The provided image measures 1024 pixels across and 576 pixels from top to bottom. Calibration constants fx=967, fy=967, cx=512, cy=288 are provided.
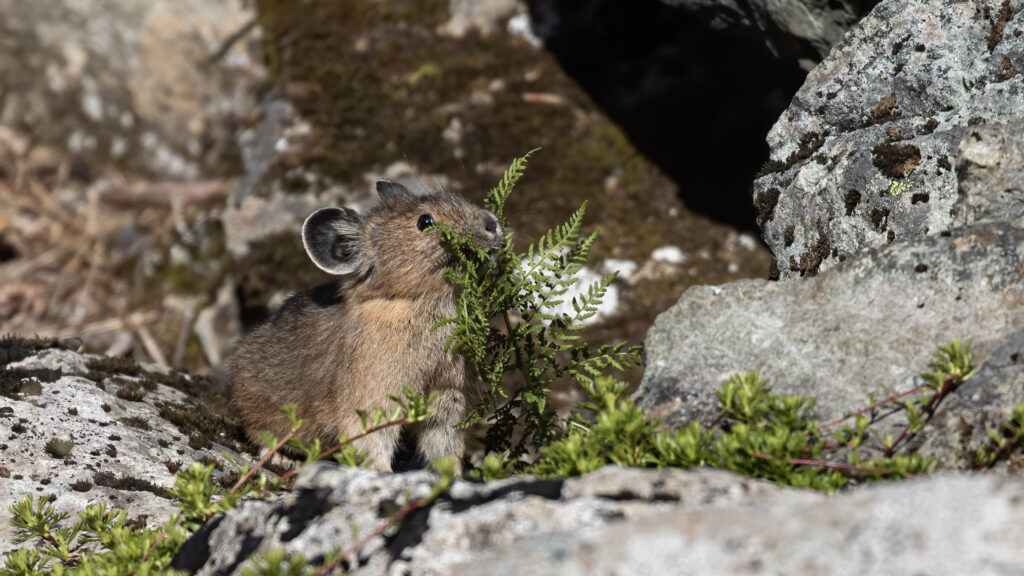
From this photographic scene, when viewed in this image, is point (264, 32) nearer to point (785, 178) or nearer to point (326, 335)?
point (326, 335)

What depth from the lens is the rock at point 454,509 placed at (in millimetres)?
3619

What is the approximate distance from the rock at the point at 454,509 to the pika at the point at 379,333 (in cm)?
250

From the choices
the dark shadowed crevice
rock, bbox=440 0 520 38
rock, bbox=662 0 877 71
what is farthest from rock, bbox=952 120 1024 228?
rock, bbox=440 0 520 38

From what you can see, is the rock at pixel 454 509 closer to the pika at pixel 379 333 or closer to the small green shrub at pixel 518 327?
the small green shrub at pixel 518 327

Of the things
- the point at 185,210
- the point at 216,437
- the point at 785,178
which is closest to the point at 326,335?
the point at 216,437

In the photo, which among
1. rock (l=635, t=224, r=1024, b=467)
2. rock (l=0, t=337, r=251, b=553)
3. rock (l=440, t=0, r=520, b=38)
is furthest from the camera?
rock (l=440, t=0, r=520, b=38)

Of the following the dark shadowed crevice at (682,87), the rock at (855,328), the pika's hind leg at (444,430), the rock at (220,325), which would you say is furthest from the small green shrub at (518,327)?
the rock at (220,325)

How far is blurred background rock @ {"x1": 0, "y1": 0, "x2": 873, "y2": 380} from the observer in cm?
1059

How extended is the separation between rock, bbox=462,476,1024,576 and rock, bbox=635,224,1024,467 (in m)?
1.37

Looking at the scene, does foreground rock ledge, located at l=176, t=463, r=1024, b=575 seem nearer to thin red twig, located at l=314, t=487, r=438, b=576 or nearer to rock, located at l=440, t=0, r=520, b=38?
thin red twig, located at l=314, t=487, r=438, b=576

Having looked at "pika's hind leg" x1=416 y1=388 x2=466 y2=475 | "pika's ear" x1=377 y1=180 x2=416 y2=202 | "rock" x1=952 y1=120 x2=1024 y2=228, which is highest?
"pika's ear" x1=377 y1=180 x2=416 y2=202

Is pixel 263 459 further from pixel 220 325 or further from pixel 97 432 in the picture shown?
pixel 220 325

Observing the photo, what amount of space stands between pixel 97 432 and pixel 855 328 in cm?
524

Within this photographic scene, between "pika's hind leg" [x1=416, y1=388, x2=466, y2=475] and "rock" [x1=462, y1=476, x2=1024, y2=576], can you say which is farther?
"pika's hind leg" [x1=416, y1=388, x2=466, y2=475]
